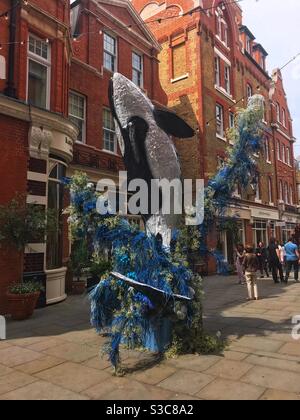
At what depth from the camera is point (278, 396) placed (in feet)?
12.3

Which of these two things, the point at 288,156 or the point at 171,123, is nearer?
the point at 171,123

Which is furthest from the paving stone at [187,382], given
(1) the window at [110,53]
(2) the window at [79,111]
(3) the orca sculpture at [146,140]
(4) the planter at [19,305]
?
(1) the window at [110,53]

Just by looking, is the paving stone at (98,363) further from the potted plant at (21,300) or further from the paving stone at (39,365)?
the potted plant at (21,300)

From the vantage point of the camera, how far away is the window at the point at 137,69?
1644 centimetres

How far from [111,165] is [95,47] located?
4.78m

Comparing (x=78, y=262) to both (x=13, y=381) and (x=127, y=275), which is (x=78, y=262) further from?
(x=13, y=381)

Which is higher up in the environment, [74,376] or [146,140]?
[146,140]

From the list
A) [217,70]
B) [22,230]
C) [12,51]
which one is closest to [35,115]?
[12,51]

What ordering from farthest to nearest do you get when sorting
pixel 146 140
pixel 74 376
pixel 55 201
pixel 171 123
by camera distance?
pixel 55 201 < pixel 171 123 < pixel 146 140 < pixel 74 376

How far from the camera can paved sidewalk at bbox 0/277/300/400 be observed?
155 inches

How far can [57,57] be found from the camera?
1016cm

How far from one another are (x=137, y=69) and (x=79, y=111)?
15.5 feet

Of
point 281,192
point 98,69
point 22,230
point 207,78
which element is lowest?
point 22,230
